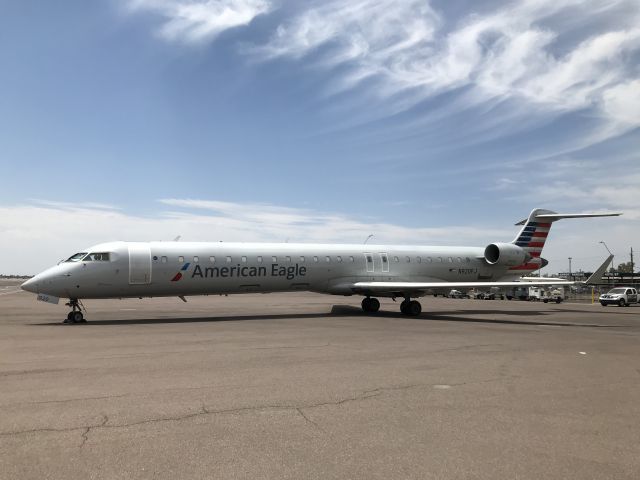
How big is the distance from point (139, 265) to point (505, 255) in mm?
19794

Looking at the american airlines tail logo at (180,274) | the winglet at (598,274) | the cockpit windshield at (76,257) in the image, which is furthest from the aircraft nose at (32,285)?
the winglet at (598,274)

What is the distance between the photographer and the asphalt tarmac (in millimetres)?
4449

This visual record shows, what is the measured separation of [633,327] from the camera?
63.2 ft

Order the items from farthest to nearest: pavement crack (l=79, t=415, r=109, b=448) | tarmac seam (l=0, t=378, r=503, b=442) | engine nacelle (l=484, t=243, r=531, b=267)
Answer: engine nacelle (l=484, t=243, r=531, b=267)
tarmac seam (l=0, t=378, r=503, b=442)
pavement crack (l=79, t=415, r=109, b=448)

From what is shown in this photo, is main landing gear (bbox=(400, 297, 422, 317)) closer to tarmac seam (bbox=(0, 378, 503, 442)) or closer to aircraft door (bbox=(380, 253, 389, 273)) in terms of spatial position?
aircraft door (bbox=(380, 253, 389, 273))

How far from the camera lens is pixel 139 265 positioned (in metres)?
19.8

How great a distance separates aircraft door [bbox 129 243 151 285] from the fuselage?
0.12 ft

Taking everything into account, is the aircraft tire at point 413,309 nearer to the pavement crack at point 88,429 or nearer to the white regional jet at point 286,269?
the white regional jet at point 286,269

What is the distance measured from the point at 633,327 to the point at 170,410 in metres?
19.0

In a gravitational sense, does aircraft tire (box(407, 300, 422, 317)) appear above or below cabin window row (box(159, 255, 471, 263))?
below

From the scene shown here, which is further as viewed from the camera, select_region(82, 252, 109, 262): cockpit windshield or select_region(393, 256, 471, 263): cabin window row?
select_region(393, 256, 471, 263): cabin window row

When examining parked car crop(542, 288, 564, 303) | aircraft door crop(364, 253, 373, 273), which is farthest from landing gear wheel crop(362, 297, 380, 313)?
parked car crop(542, 288, 564, 303)

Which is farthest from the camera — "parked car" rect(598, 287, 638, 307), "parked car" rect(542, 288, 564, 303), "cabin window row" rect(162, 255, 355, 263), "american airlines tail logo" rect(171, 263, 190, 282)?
"parked car" rect(542, 288, 564, 303)

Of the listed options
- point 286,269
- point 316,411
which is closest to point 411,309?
point 286,269
